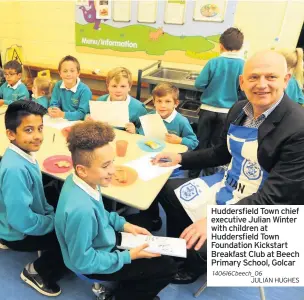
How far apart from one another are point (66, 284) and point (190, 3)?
3.37 meters

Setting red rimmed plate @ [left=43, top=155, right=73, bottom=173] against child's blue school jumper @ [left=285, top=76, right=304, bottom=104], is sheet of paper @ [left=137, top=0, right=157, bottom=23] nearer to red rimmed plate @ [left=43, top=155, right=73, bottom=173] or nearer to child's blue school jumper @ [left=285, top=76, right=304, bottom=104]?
child's blue school jumper @ [left=285, top=76, right=304, bottom=104]

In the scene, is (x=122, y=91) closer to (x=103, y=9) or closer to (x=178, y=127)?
(x=178, y=127)

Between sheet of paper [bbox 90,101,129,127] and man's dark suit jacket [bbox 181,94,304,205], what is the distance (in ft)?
3.98

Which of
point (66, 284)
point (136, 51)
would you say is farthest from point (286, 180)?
point (136, 51)

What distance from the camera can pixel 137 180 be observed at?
5.17 ft

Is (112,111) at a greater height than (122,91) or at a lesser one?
lesser

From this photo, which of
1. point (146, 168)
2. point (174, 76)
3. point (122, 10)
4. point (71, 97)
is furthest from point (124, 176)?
point (122, 10)

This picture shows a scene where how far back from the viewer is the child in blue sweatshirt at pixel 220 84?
270 centimetres

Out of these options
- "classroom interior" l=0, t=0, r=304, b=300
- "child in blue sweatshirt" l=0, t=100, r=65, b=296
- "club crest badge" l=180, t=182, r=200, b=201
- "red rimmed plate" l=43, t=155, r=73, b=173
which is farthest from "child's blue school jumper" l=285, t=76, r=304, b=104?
"child in blue sweatshirt" l=0, t=100, r=65, b=296

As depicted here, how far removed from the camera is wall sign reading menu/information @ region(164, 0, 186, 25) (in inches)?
137

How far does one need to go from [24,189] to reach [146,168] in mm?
701

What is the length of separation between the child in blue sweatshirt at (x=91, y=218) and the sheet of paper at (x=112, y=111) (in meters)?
1.07

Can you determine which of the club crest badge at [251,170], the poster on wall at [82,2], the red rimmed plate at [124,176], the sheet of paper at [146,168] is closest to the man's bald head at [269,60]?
the club crest badge at [251,170]

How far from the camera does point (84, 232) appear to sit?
1.16 m
